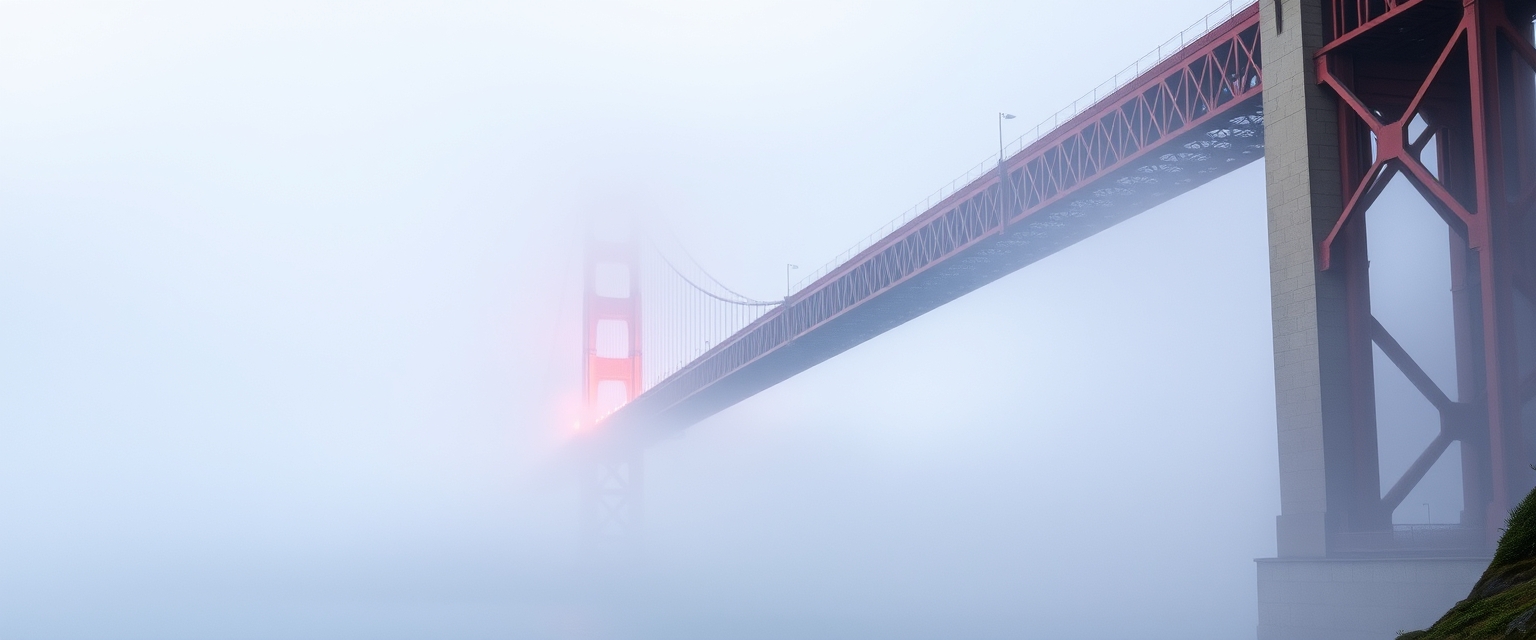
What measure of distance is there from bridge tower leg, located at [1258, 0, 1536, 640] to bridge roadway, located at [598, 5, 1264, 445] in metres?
2.46

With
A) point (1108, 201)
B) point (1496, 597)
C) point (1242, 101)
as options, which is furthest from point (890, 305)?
point (1496, 597)

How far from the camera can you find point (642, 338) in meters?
89.6

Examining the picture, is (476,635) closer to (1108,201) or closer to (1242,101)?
(1108,201)

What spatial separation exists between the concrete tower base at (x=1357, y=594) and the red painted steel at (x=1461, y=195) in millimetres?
738

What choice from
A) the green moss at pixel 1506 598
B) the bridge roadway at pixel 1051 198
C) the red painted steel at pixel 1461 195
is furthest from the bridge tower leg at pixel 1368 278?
the green moss at pixel 1506 598

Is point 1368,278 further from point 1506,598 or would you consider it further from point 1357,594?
point 1506,598

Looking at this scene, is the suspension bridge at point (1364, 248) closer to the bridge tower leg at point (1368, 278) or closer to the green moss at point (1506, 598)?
the bridge tower leg at point (1368, 278)

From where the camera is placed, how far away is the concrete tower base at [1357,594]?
18.0m

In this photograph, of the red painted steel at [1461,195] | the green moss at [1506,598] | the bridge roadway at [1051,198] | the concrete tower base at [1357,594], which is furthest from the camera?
the bridge roadway at [1051,198]

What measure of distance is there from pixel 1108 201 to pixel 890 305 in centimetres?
1289

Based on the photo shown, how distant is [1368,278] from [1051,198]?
40.6 ft

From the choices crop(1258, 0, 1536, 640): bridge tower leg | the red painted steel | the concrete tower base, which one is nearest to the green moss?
the concrete tower base

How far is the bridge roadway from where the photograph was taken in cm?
2606

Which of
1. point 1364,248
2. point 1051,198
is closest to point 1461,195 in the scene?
point 1364,248
